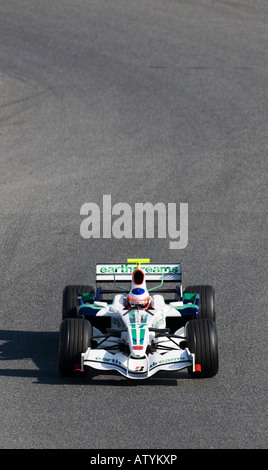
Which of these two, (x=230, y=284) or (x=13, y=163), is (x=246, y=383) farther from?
(x=13, y=163)

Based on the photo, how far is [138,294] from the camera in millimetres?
12523

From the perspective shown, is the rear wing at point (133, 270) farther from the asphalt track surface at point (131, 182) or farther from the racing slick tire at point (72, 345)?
the racing slick tire at point (72, 345)

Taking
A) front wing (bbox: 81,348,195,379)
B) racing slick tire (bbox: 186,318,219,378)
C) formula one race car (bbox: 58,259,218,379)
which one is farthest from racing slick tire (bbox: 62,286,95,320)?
racing slick tire (bbox: 186,318,219,378)

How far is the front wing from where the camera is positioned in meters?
11.4

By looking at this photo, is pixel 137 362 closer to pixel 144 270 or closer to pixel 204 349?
pixel 204 349

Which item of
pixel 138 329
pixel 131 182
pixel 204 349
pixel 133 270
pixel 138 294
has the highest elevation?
pixel 131 182

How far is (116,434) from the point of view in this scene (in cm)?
1037

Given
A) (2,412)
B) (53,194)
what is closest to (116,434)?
(2,412)

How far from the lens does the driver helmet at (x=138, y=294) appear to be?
1252cm

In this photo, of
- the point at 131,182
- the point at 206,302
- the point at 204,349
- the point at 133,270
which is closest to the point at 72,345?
the point at 204,349

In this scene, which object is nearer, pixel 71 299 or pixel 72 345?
pixel 72 345

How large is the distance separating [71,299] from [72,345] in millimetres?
1703

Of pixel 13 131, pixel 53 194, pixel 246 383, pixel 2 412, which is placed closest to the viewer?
pixel 2 412
